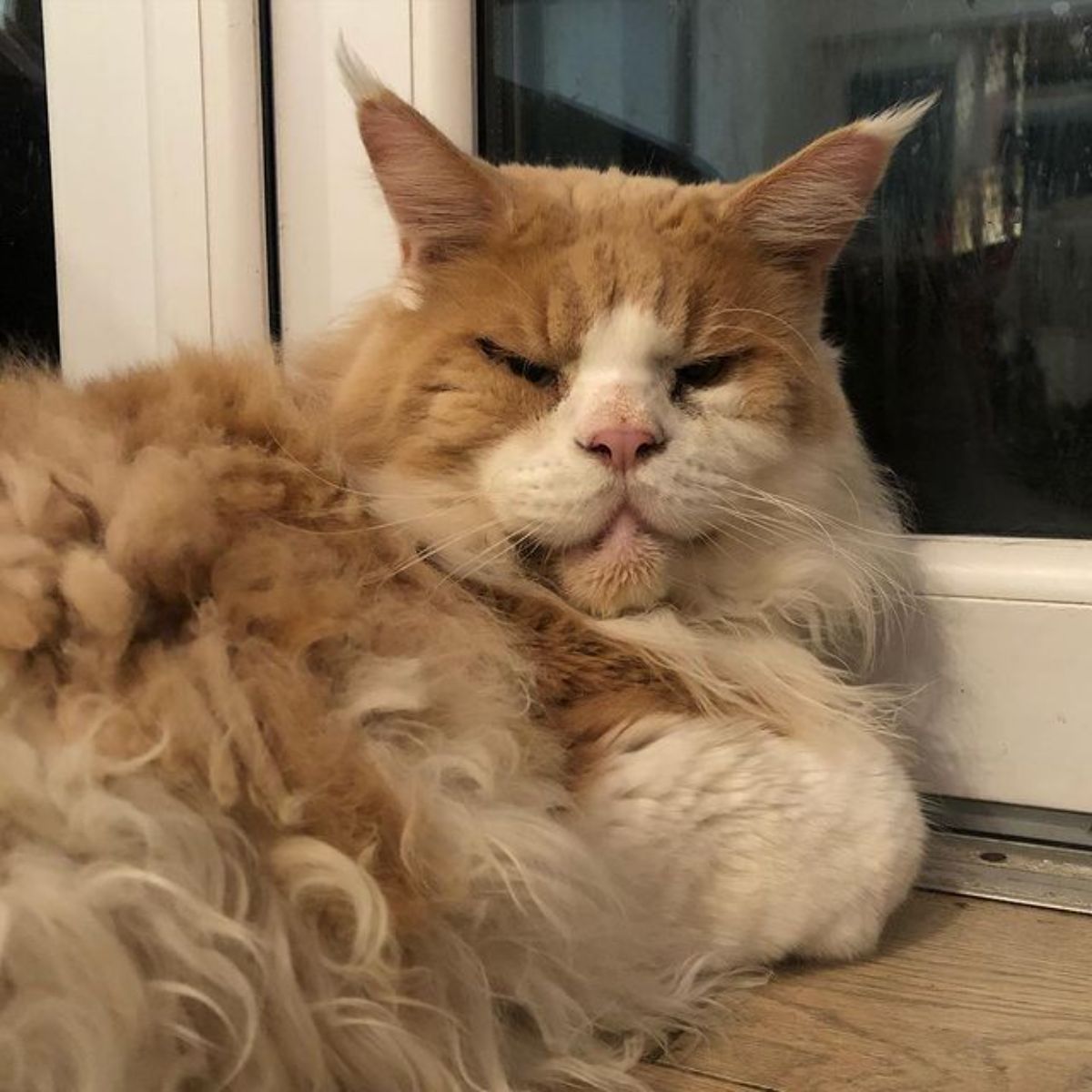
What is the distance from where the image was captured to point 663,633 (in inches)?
43.4

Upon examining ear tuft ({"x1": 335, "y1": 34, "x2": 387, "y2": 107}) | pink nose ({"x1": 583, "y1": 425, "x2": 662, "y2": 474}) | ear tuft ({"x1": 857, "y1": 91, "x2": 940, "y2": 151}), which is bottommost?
pink nose ({"x1": 583, "y1": 425, "x2": 662, "y2": 474})

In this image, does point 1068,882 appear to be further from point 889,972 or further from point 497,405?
point 497,405

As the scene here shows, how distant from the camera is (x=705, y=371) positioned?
1133mm

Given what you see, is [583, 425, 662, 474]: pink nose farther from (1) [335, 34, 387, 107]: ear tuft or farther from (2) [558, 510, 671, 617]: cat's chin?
(1) [335, 34, 387, 107]: ear tuft

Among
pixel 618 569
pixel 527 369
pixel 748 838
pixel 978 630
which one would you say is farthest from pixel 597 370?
pixel 978 630

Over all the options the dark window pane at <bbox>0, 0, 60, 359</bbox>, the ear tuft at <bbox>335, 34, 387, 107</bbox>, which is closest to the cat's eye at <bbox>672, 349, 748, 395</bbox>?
the ear tuft at <bbox>335, 34, 387, 107</bbox>

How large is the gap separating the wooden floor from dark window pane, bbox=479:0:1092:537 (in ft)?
1.81

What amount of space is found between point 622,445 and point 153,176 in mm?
1064

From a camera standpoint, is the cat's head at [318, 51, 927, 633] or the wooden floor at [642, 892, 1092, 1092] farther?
the cat's head at [318, 51, 927, 633]

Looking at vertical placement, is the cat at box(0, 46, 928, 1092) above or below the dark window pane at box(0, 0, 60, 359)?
below

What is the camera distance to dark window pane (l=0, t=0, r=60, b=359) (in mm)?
1826

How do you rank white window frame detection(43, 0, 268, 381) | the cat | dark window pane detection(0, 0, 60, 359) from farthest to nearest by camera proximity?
1. dark window pane detection(0, 0, 60, 359)
2. white window frame detection(43, 0, 268, 381)
3. the cat

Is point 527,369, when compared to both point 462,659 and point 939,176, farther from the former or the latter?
point 939,176

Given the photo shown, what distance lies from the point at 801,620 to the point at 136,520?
2.18 ft
